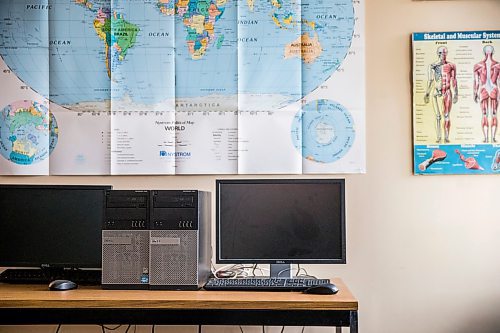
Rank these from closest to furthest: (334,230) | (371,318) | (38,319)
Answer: (38,319) < (334,230) < (371,318)

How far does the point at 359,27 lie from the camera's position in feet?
10.7

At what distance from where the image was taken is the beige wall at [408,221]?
3.20 m

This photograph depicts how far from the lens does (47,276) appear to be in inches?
116

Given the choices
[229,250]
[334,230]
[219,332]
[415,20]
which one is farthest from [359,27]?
[219,332]

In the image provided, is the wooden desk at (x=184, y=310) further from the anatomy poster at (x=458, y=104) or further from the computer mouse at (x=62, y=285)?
the anatomy poster at (x=458, y=104)

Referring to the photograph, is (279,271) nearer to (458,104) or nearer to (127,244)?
(127,244)

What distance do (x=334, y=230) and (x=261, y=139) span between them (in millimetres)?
623

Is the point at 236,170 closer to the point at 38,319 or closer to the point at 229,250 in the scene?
the point at 229,250

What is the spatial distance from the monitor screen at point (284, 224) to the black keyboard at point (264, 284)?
0.09 m

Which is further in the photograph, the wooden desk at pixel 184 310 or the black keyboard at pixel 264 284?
the black keyboard at pixel 264 284

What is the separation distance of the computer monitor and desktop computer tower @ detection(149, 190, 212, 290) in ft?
0.67

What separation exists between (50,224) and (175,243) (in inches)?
25.0

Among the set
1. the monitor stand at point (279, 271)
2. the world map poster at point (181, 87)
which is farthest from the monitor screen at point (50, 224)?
the monitor stand at point (279, 271)

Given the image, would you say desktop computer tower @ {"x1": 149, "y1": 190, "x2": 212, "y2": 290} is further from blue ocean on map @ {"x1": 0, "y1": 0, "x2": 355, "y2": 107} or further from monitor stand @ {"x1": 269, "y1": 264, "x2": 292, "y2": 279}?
blue ocean on map @ {"x1": 0, "y1": 0, "x2": 355, "y2": 107}
